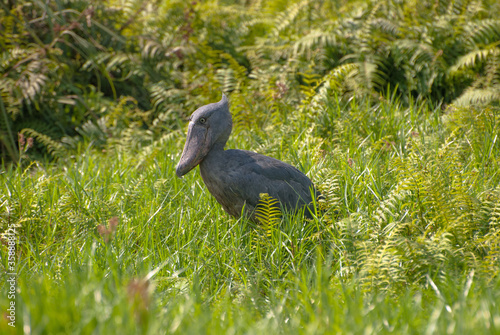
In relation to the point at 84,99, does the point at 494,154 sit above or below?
above

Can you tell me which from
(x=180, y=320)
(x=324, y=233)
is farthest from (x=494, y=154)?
(x=180, y=320)

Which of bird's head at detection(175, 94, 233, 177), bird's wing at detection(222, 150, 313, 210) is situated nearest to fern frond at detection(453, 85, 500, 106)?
bird's wing at detection(222, 150, 313, 210)

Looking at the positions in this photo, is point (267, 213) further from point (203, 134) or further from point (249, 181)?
point (203, 134)

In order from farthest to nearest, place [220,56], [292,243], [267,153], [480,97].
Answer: [220,56], [480,97], [267,153], [292,243]

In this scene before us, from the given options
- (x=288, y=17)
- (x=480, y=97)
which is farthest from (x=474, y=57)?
(x=288, y=17)

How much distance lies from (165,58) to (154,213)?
3677 mm

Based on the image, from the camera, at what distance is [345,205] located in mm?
3391

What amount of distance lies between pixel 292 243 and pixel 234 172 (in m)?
0.65

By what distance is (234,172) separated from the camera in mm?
3307

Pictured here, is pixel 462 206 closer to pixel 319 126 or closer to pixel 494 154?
pixel 494 154

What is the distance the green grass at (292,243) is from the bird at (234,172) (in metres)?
0.14

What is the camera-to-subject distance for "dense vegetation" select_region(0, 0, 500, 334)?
84.9 inches

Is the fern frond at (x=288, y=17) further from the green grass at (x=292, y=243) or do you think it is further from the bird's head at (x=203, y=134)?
the bird's head at (x=203, y=134)

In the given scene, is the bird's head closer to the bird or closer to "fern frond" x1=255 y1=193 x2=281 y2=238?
the bird
